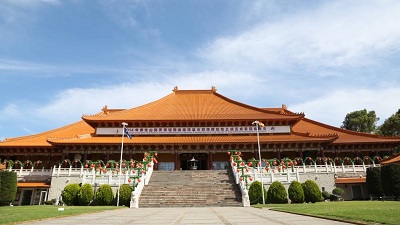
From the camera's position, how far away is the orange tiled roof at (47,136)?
29266 mm

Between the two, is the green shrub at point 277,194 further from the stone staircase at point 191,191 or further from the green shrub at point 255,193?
the stone staircase at point 191,191

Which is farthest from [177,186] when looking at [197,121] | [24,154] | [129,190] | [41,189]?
[24,154]

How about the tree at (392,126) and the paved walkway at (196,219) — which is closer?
the paved walkway at (196,219)

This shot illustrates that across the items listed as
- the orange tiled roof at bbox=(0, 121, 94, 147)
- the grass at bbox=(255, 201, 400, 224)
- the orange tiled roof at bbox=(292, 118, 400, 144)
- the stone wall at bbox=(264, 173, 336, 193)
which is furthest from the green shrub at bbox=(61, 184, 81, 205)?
the orange tiled roof at bbox=(292, 118, 400, 144)

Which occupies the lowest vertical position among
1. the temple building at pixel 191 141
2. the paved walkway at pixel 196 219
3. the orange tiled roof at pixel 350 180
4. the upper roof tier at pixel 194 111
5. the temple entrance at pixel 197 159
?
the paved walkway at pixel 196 219

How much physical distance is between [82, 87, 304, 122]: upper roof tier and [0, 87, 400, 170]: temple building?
0.12 metres

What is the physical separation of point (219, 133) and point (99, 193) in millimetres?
15785

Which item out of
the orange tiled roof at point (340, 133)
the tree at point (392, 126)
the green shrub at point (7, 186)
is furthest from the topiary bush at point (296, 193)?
the tree at point (392, 126)

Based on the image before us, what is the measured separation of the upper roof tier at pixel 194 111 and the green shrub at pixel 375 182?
1043 cm

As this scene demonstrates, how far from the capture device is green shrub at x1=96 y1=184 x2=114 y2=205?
64.5 ft

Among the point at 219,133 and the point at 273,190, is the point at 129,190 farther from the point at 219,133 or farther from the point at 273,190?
the point at 219,133

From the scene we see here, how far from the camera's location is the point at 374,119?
193ft

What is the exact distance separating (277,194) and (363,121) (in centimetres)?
5050

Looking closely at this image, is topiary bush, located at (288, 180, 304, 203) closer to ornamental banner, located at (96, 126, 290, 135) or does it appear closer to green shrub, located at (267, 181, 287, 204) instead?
green shrub, located at (267, 181, 287, 204)
